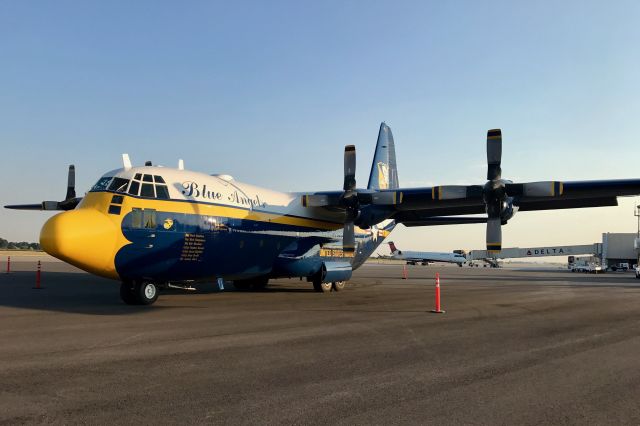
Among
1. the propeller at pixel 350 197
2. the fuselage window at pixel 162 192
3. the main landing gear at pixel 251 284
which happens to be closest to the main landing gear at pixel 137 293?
the fuselage window at pixel 162 192

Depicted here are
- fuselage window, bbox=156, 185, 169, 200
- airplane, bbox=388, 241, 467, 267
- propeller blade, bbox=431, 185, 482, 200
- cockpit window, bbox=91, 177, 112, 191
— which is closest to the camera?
cockpit window, bbox=91, 177, 112, 191

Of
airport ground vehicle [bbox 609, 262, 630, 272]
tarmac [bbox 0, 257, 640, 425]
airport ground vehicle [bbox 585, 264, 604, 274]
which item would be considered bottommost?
airport ground vehicle [bbox 609, 262, 630, 272]

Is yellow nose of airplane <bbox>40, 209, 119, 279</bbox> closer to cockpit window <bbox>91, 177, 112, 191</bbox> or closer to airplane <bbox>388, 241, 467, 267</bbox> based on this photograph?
cockpit window <bbox>91, 177, 112, 191</bbox>

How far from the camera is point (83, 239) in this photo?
12.8m

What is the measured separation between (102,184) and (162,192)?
1721mm

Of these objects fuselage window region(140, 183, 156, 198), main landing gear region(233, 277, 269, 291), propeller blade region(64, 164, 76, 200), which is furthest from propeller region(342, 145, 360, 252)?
propeller blade region(64, 164, 76, 200)

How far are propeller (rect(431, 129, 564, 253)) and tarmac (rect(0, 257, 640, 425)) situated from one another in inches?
215

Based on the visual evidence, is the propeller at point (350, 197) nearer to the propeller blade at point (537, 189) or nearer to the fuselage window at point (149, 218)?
the propeller blade at point (537, 189)

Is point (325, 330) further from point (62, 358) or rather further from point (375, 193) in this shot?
point (375, 193)

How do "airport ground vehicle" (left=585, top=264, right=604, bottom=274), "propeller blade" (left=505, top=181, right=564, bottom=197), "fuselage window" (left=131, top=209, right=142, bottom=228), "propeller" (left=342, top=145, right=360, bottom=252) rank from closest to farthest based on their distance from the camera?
1. "fuselage window" (left=131, top=209, right=142, bottom=228)
2. "propeller blade" (left=505, top=181, right=564, bottom=197)
3. "propeller" (left=342, top=145, right=360, bottom=252)
4. "airport ground vehicle" (left=585, top=264, right=604, bottom=274)

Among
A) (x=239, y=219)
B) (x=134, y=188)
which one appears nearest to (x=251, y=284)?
(x=239, y=219)

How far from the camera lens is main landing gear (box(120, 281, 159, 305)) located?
15.1 meters

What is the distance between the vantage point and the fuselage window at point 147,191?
584 inches

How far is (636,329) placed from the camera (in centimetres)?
1184
